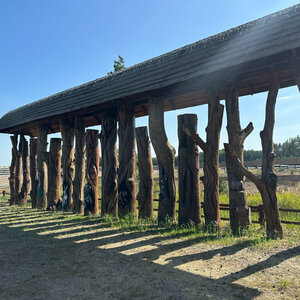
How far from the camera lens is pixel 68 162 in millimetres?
8961

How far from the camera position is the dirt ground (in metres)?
2.98

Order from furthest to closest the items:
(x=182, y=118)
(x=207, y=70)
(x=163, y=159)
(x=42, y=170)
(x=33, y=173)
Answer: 1. (x=33, y=173)
2. (x=42, y=170)
3. (x=163, y=159)
4. (x=182, y=118)
5. (x=207, y=70)

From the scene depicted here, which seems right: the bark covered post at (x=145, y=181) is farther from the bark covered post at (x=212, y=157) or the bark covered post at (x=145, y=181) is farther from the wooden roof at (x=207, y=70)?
the bark covered post at (x=212, y=157)

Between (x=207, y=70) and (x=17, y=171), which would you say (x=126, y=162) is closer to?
(x=207, y=70)

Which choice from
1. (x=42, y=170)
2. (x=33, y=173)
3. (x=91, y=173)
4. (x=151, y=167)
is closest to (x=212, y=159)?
(x=151, y=167)

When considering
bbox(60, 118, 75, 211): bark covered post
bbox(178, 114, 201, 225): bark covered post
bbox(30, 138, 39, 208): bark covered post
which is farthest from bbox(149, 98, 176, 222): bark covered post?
bbox(30, 138, 39, 208): bark covered post

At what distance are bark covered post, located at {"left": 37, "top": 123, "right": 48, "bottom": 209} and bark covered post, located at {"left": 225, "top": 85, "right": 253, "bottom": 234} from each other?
7.15 metres

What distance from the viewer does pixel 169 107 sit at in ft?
25.9

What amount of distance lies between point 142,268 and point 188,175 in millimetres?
2533

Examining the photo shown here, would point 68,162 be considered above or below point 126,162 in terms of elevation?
above

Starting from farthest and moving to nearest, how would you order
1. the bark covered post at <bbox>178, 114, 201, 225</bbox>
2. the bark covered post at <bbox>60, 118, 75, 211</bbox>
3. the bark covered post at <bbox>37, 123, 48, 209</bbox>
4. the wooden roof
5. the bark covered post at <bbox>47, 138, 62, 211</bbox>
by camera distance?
the bark covered post at <bbox>37, 123, 48, 209</bbox>, the bark covered post at <bbox>47, 138, 62, 211</bbox>, the bark covered post at <bbox>60, 118, 75, 211</bbox>, the bark covered post at <bbox>178, 114, 201, 225</bbox>, the wooden roof

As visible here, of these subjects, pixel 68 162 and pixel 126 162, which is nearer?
pixel 126 162

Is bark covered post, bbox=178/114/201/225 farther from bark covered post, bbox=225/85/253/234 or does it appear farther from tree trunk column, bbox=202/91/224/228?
bark covered post, bbox=225/85/253/234

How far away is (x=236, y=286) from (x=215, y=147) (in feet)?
9.78
